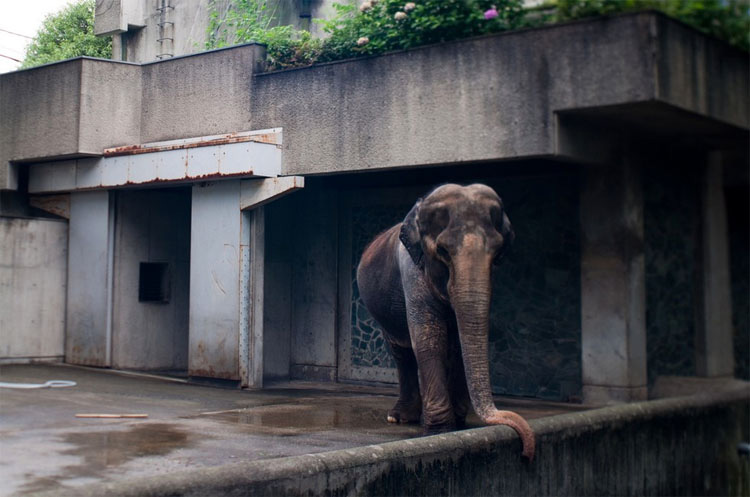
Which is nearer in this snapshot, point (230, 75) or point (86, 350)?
point (230, 75)

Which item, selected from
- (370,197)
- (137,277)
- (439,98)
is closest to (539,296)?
(439,98)

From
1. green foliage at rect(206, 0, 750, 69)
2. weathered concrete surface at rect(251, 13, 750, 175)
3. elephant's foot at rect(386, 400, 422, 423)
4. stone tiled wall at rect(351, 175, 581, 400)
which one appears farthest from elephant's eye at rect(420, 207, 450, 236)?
stone tiled wall at rect(351, 175, 581, 400)

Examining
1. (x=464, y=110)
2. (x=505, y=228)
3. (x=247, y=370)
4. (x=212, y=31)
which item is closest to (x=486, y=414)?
(x=505, y=228)

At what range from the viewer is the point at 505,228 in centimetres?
782

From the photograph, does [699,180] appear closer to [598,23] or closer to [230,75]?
[598,23]

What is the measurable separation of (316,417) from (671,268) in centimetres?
461

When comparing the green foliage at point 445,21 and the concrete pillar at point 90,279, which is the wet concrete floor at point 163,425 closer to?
the concrete pillar at point 90,279

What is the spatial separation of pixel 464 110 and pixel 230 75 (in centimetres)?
397

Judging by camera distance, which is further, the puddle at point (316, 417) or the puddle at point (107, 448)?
the puddle at point (316, 417)

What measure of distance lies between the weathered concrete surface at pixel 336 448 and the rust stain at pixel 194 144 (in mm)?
3214

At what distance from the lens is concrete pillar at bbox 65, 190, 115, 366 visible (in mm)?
14172

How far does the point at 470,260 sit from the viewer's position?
285 inches

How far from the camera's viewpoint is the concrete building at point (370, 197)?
32.2 feet

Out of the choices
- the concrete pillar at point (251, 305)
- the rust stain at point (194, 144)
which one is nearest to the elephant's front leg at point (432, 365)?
the concrete pillar at point (251, 305)
